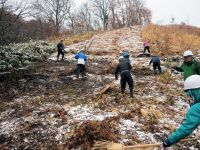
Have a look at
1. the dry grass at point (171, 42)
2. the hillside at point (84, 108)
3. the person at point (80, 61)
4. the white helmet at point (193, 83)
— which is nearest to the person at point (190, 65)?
the hillside at point (84, 108)

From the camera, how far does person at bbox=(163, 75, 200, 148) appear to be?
16.4 ft

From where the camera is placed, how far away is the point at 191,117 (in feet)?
16.4

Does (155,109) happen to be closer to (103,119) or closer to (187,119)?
(103,119)

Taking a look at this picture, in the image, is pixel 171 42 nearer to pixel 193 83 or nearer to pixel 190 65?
pixel 190 65

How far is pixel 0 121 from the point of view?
10234 mm

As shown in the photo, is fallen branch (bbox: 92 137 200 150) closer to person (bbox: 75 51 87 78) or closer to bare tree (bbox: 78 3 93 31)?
person (bbox: 75 51 87 78)

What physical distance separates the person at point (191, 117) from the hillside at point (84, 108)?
3.13m

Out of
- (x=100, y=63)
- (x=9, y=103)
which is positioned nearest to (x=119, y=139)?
(x=9, y=103)

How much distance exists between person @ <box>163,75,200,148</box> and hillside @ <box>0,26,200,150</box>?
3.13 m

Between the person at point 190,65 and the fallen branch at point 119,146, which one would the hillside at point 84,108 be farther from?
the person at point 190,65

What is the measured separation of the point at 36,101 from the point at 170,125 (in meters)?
5.28

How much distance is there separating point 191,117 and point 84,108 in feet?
20.5

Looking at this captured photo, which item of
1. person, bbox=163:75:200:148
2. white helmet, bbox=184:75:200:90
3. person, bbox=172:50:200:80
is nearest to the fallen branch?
person, bbox=163:75:200:148

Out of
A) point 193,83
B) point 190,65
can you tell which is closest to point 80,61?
point 190,65
